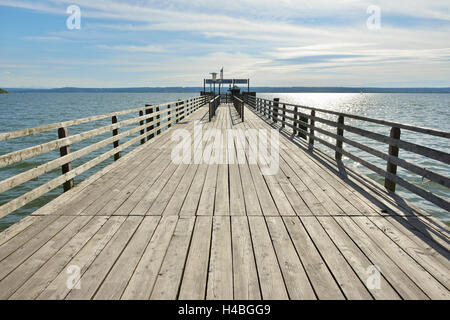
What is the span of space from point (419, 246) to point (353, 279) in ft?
3.72

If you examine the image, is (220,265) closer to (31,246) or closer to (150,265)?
(150,265)

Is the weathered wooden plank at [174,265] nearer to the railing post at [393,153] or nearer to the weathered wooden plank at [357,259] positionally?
the weathered wooden plank at [357,259]

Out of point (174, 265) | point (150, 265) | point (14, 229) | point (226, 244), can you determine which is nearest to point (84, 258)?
point (150, 265)

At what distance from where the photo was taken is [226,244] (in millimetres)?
3215

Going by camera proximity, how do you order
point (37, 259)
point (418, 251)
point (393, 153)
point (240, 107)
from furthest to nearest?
point (240, 107) < point (393, 153) < point (418, 251) < point (37, 259)

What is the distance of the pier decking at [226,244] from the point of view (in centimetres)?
252

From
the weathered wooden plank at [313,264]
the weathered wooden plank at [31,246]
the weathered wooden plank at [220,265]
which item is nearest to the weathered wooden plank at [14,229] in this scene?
the weathered wooden plank at [31,246]

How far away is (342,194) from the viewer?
488 centimetres

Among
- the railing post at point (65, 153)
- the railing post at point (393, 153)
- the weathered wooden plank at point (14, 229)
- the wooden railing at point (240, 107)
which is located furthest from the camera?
the wooden railing at point (240, 107)

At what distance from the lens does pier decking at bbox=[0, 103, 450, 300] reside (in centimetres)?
252
